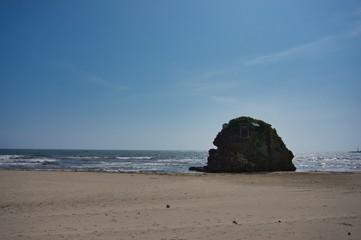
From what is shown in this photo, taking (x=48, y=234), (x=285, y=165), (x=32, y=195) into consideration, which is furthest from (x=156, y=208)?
(x=285, y=165)

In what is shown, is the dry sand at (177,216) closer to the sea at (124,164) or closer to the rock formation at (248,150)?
the rock formation at (248,150)

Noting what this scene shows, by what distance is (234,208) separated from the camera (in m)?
11.0

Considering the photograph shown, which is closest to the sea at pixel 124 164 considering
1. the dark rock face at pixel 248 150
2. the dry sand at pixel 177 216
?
the dark rock face at pixel 248 150

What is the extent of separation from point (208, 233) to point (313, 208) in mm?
5384

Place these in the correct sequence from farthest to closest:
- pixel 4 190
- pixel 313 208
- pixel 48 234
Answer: pixel 4 190
pixel 313 208
pixel 48 234

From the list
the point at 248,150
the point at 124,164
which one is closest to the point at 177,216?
the point at 248,150

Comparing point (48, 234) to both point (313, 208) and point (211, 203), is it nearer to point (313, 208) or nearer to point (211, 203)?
point (211, 203)

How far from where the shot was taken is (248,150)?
3959 centimetres

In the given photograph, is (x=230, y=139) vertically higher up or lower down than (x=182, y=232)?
higher up

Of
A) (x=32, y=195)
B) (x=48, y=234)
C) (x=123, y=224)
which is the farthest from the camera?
(x=32, y=195)

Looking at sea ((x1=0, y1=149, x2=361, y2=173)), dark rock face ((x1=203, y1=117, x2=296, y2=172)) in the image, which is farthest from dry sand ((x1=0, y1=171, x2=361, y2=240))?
sea ((x1=0, y1=149, x2=361, y2=173))

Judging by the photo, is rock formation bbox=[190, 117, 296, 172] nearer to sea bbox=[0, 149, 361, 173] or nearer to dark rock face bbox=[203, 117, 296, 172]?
dark rock face bbox=[203, 117, 296, 172]

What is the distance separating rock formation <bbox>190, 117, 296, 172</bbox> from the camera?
38344 mm

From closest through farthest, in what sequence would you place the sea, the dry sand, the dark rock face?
1. the dry sand
2. the dark rock face
3. the sea
